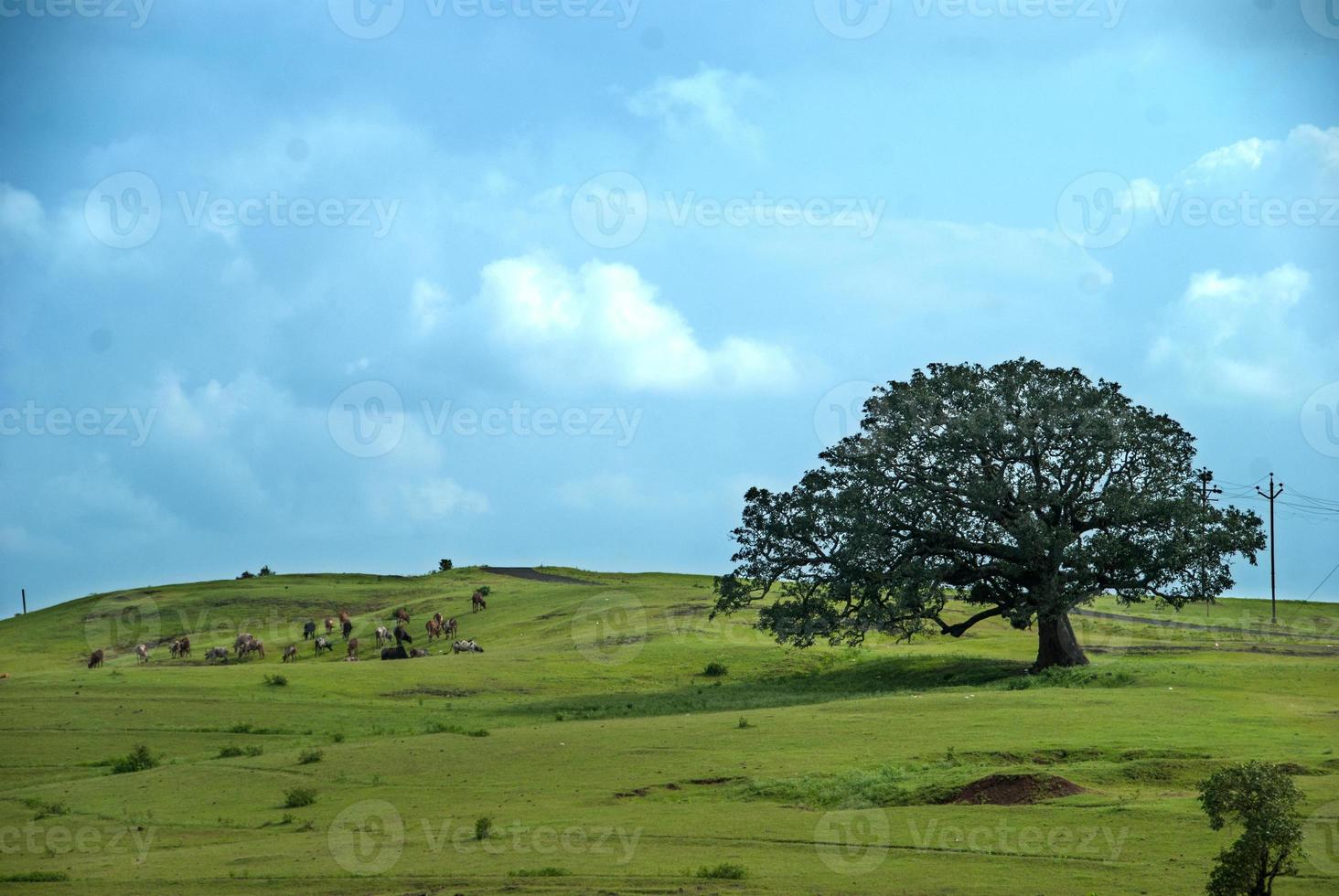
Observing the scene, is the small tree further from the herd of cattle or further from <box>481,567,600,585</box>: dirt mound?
<box>481,567,600,585</box>: dirt mound

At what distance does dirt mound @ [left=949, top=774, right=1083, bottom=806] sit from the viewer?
24.2 m

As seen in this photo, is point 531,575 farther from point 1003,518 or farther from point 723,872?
point 723,872

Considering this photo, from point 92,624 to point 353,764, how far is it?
58.5 meters

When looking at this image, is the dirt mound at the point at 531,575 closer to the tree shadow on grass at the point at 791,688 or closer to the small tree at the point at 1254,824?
the tree shadow on grass at the point at 791,688

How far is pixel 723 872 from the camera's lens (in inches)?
762

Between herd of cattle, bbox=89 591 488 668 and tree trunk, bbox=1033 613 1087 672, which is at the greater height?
tree trunk, bbox=1033 613 1087 672

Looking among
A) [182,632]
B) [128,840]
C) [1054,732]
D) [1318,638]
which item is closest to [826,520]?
[1054,732]

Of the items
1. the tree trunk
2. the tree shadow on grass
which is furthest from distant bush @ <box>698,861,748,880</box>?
the tree trunk

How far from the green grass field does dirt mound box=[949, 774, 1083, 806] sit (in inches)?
14.8

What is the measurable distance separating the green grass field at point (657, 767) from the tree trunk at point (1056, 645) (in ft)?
3.78

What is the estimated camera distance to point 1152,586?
A: 4600 centimetres

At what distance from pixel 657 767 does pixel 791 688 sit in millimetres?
18719

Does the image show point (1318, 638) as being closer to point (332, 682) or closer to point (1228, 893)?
point (332, 682)

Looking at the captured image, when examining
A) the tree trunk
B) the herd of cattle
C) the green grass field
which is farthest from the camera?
the herd of cattle
